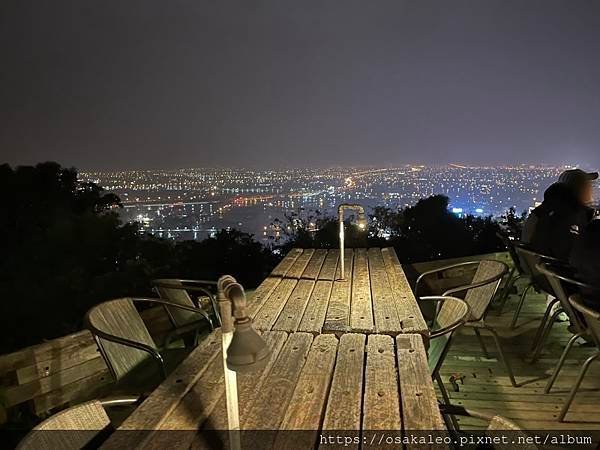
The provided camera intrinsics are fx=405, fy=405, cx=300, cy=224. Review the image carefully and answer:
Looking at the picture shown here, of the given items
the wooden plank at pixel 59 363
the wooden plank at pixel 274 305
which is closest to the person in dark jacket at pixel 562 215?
the wooden plank at pixel 274 305

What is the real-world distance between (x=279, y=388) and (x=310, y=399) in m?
0.13

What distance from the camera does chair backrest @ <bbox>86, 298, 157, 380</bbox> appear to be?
209cm

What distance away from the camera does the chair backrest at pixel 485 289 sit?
278cm

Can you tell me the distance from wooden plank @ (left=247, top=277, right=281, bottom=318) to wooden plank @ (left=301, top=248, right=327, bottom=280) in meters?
0.25

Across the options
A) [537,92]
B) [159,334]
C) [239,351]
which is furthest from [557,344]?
[537,92]

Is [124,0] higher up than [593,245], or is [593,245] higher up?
[124,0]

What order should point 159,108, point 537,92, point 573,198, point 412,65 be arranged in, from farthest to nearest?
point 159,108 → point 537,92 → point 412,65 → point 573,198

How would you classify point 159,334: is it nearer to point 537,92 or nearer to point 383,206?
point 383,206

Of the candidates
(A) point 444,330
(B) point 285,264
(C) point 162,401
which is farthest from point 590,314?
(B) point 285,264

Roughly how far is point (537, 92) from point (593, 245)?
1632 centimetres

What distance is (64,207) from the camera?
302 inches

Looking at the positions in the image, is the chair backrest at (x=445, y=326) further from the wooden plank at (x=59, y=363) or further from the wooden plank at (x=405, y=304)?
the wooden plank at (x=59, y=363)

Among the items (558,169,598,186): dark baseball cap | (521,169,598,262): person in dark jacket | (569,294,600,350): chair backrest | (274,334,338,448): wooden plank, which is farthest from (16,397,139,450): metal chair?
(558,169,598,186): dark baseball cap

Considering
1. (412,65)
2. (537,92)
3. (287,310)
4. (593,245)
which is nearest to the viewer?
(287,310)
